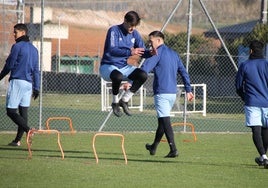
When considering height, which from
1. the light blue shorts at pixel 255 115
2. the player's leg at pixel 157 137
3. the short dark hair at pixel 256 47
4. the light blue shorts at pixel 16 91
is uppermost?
the short dark hair at pixel 256 47

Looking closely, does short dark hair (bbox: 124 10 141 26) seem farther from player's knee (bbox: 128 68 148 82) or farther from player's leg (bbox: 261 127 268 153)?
player's leg (bbox: 261 127 268 153)

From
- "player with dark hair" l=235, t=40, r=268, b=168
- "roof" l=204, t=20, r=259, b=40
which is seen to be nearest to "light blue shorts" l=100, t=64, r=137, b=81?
"player with dark hair" l=235, t=40, r=268, b=168

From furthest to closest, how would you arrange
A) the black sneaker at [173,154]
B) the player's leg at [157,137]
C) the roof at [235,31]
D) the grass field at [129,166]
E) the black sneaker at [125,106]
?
the roof at [235,31]
the player's leg at [157,137]
the black sneaker at [173,154]
the black sneaker at [125,106]
the grass field at [129,166]

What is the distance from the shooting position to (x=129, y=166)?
1280 centimetres

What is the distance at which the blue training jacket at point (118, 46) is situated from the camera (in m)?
13.4

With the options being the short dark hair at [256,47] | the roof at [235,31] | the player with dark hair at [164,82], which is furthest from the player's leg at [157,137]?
the roof at [235,31]

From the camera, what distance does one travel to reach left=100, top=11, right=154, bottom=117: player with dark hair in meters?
13.4

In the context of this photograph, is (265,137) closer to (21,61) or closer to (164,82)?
(164,82)

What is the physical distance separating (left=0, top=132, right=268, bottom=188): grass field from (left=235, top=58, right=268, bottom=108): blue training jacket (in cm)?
100

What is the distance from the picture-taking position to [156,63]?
558 inches

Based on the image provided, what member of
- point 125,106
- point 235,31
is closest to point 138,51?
point 125,106

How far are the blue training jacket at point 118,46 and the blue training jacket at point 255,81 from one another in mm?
1528

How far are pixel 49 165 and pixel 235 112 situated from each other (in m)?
16.9

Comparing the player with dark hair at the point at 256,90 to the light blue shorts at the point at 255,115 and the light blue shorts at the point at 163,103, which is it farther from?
the light blue shorts at the point at 163,103
